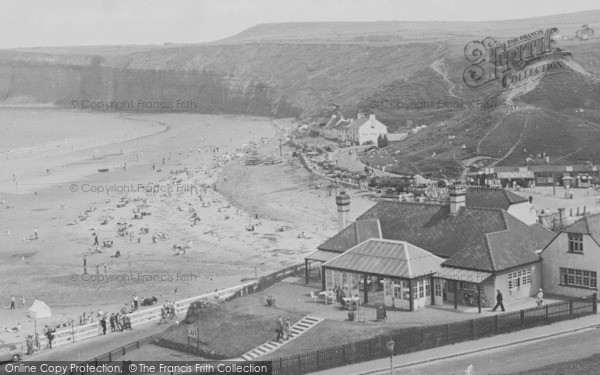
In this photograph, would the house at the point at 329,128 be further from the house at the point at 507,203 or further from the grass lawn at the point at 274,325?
the grass lawn at the point at 274,325

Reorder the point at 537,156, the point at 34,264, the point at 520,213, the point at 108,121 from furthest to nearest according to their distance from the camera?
the point at 108,121
the point at 537,156
the point at 34,264
the point at 520,213

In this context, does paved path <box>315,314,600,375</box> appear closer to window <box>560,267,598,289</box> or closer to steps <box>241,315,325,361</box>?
window <box>560,267,598,289</box>

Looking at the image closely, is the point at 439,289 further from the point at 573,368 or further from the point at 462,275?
the point at 573,368

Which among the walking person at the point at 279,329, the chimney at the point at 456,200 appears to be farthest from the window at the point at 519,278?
the walking person at the point at 279,329

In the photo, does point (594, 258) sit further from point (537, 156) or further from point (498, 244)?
point (537, 156)

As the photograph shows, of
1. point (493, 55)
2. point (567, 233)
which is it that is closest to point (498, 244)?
point (567, 233)
